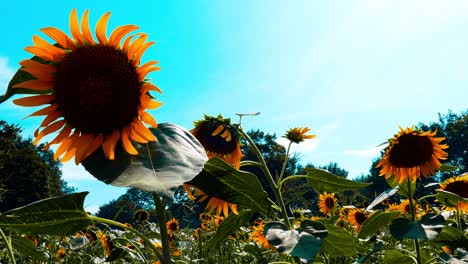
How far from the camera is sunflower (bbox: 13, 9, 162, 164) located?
102 cm

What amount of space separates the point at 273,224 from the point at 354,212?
334cm

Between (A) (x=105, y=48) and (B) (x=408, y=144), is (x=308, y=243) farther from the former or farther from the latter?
(B) (x=408, y=144)

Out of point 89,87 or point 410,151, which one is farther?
point 410,151

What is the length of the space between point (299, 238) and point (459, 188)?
86.3 inches

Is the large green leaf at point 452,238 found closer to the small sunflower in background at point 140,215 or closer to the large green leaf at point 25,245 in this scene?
the large green leaf at point 25,245

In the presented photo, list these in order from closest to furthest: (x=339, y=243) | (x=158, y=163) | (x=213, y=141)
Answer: (x=158, y=163) → (x=339, y=243) → (x=213, y=141)

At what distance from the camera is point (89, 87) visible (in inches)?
40.6

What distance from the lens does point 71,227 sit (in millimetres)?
1027

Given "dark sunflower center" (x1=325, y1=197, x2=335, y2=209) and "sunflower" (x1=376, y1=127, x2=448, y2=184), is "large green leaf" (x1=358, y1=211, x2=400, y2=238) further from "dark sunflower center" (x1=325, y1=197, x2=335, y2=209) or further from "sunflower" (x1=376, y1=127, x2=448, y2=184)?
"dark sunflower center" (x1=325, y1=197, x2=335, y2=209)

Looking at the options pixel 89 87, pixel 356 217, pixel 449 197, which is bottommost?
pixel 449 197

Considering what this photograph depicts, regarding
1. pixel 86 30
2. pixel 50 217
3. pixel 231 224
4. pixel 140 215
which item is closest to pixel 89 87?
pixel 86 30

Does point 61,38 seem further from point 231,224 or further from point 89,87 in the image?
point 231,224

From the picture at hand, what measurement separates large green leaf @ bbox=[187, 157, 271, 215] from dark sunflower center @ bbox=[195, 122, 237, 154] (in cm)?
53

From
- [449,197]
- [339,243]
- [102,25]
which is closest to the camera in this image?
[102,25]
